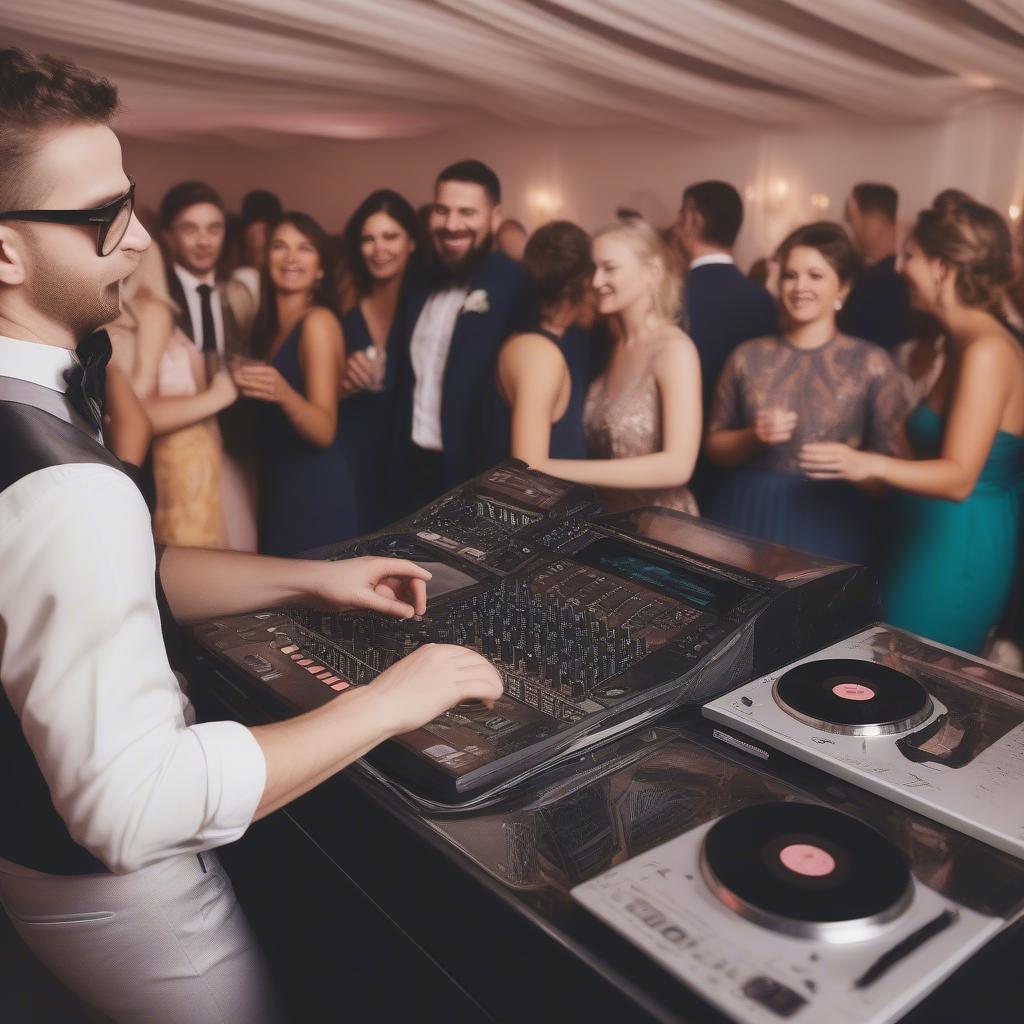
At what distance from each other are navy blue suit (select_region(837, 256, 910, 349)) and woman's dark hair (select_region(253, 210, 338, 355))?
174 centimetres

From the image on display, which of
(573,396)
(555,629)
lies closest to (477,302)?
(573,396)

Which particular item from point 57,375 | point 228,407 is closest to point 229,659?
point 57,375

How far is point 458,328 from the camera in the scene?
3088 millimetres

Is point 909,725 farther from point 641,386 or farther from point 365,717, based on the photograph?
point 641,386

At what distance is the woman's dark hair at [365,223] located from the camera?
318cm

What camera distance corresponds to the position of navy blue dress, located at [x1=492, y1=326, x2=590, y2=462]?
2.77 meters

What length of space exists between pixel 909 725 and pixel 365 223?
2603 mm

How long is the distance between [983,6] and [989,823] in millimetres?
1917

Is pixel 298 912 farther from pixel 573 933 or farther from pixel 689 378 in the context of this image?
pixel 689 378

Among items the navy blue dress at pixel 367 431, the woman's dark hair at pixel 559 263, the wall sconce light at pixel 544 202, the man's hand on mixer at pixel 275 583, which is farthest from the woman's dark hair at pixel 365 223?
the man's hand on mixer at pixel 275 583

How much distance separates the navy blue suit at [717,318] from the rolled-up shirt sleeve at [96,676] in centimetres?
210

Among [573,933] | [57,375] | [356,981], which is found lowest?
[356,981]

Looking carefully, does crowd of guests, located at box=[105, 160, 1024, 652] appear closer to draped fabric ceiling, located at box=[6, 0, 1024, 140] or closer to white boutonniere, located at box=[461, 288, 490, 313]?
white boutonniere, located at box=[461, 288, 490, 313]

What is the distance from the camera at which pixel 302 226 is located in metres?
3.27
